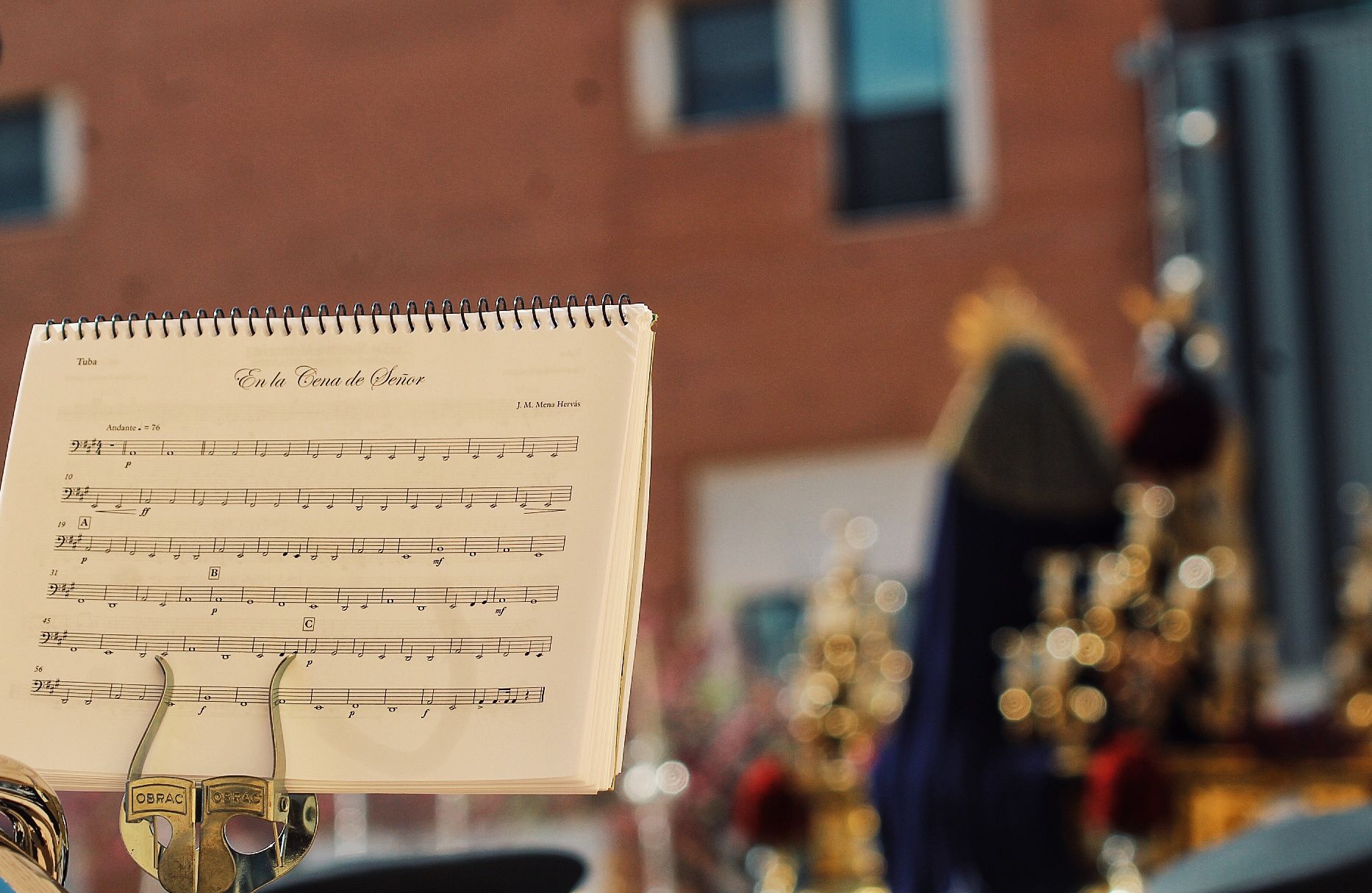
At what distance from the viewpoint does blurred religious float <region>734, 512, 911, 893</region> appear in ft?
10.3

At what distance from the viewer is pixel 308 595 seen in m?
0.83

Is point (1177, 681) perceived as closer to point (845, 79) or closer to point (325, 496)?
point (325, 496)

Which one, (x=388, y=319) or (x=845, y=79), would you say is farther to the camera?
(x=845, y=79)

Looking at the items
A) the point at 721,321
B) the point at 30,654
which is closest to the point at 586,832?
the point at 721,321

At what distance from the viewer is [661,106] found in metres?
6.75

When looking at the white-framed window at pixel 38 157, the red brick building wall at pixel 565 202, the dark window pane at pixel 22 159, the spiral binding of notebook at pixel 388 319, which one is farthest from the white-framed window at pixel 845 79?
the spiral binding of notebook at pixel 388 319

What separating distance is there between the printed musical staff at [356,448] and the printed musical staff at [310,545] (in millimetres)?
44

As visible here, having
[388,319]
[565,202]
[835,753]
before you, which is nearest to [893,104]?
[565,202]

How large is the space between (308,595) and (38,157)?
23.8ft

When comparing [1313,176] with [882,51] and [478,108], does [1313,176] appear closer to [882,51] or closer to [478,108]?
[882,51]

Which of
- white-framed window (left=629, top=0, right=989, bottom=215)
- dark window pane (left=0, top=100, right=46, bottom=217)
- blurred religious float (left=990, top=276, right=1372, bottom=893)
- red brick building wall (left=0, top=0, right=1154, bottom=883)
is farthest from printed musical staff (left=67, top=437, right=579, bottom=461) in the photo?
dark window pane (left=0, top=100, right=46, bottom=217)

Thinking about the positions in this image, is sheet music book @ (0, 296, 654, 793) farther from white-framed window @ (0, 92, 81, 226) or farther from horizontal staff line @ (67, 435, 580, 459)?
white-framed window @ (0, 92, 81, 226)

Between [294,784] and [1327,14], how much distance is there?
18.9ft

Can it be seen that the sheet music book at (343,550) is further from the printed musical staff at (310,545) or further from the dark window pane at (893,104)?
the dark window pane at (893,104)
